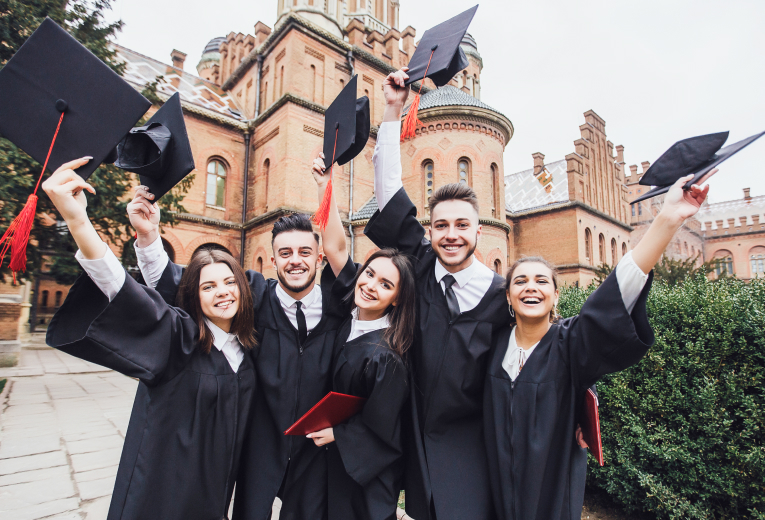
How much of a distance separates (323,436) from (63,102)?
211 cm

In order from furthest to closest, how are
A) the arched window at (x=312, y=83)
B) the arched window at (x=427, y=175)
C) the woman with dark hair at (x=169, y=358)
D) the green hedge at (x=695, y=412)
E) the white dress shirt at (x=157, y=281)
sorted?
the arched window at (x=427, y=175) < the arched window at (x=312, y=83) < the green hedge at (x=695, y=412) < the white dress shirt at (x=157, y=281) < the woman with dark hair at (x=169, y=358)

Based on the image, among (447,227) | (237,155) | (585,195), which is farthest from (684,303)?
(585,195)

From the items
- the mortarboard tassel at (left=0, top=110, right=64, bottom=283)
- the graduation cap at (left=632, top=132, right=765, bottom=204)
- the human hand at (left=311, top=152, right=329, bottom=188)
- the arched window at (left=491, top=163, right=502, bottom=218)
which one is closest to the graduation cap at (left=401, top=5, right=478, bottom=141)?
the human hand at (left=311, top=152, right=329, bottom=188)

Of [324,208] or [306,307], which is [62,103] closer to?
[324,208]

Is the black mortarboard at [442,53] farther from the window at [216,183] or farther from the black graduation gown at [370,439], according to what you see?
the window at [216,183]

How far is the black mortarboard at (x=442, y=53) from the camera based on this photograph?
254cm

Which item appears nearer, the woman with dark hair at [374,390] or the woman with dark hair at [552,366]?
the woman with dark hair at [552,366]

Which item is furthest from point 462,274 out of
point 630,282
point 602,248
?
point 602,248

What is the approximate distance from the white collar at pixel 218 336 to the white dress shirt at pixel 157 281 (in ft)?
1.31

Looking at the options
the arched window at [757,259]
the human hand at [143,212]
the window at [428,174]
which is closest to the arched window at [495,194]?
the window at [428,174]

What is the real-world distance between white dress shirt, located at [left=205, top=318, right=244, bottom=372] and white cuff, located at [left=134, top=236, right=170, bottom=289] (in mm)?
475

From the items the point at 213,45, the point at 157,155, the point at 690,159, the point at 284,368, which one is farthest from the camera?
the point at 213,45

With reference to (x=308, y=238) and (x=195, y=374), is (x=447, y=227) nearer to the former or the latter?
(x=308, y=238)

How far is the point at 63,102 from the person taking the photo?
6.07 ft
